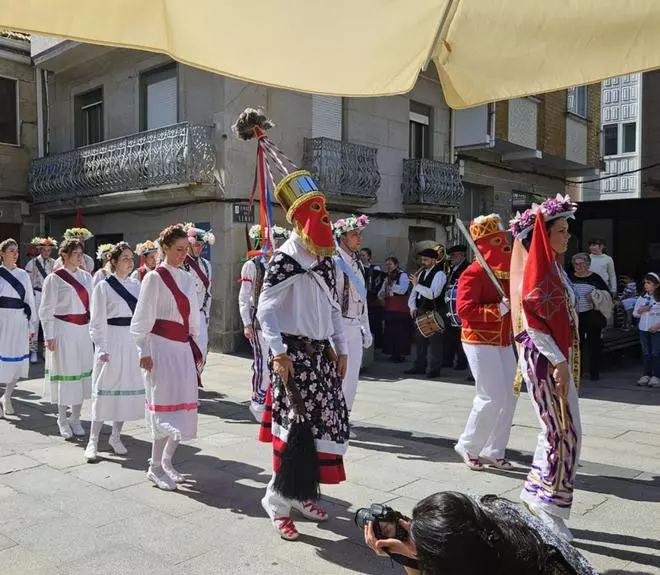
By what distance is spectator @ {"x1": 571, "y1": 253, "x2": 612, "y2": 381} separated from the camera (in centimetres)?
960

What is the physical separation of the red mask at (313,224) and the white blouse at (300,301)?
7 cm

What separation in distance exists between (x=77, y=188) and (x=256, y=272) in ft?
34.2

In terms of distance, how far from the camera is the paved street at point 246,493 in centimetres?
379

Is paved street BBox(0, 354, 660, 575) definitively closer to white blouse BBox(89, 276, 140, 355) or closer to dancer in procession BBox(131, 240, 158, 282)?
white blouse BBox(89, 276, 140, 355)

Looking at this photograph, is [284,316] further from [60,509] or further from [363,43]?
[363,43]

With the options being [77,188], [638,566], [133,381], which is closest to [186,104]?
[77,188]

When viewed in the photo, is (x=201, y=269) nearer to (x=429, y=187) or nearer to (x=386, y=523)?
(x=386, y=523)

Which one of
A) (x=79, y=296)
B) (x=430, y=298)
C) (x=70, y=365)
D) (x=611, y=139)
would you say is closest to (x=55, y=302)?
(x=79, y=296)

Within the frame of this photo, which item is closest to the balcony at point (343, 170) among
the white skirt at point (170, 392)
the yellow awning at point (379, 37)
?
the white skirt at point (170, 392)

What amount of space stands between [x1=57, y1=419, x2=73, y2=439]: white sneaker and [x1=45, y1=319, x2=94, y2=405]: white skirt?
209 mm

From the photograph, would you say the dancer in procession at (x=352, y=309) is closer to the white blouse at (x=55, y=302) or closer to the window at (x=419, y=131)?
the white blouse at (x=55, y=302)

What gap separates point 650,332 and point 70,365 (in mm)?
7740

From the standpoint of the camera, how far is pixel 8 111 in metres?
17.5

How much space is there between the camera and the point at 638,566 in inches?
143
